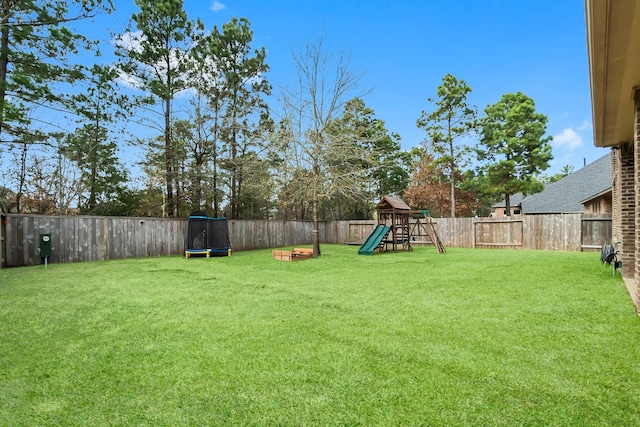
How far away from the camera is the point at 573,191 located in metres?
A: 21.2

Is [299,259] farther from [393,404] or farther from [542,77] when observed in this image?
[542,77]

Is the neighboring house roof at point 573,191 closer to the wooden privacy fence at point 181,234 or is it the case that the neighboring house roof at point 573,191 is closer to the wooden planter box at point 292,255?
the wooden privacy fence at point 181,234

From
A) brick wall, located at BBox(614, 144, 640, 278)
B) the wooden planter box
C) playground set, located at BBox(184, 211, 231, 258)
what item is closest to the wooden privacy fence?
playground set, located at BBox(184, 211, 231, 258)

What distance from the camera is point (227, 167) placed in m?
16.6

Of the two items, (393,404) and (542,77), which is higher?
(542,77)

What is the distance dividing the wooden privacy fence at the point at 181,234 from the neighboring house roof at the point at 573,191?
7476 mm

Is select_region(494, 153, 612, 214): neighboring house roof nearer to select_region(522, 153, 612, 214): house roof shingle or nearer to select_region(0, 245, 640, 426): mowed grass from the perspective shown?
select_region(522, 153, 612, 214): house roof shingle

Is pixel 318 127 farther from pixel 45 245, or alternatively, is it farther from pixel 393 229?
pixel 45 245

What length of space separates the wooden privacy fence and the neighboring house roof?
7.48 meters

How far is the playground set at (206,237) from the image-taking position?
11.8 m

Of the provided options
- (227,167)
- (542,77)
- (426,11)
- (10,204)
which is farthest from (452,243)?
(10,204)

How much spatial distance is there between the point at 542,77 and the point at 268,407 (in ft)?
49.0

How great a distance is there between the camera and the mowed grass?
6.15ft

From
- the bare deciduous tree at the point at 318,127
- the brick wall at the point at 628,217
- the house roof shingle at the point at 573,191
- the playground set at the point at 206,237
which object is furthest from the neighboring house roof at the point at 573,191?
the playground set at the point at 206,237
